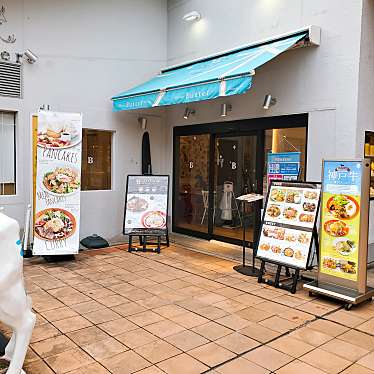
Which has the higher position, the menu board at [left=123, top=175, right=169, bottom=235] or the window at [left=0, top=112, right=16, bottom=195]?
the window at [left=0, top=112, right=16, bottom=195]

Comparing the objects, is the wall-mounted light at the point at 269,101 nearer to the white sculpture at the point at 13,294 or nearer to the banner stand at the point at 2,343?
the white sculpture at the point at 13,294

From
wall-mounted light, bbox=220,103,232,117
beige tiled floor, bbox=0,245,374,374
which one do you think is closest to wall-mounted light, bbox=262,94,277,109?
wall-mounted light, bbox=220,103,232,117

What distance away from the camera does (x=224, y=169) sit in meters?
6.82

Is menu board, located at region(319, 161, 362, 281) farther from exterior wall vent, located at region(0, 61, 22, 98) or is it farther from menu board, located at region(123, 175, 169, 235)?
exterior wall vent, located at region(0, 61, 22, 98)

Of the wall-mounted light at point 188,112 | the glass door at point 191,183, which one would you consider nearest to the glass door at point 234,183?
the glass door at point 191,183

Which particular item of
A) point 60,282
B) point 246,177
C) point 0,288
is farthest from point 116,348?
point 246,177

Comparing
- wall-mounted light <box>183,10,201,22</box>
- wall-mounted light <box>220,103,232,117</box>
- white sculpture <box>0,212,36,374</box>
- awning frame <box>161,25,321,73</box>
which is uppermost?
wall-mounted light <box>183,10,201,22</box>

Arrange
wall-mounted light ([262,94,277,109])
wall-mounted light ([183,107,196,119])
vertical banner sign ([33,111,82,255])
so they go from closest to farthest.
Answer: vertical banner sign ([33,111,82,255]) < wall-mounted light ([262,94,277,109]) < wall-mounted light ([183,107,196,119])

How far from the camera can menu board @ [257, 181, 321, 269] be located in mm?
4434

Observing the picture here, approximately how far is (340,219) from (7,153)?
491 cm

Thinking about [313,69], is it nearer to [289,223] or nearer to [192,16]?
[289,223]

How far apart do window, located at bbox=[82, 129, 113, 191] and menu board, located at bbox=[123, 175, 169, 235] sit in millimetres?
832

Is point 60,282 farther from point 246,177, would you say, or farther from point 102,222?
point 246,177

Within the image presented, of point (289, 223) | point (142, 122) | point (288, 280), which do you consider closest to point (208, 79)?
point (289, 223)
